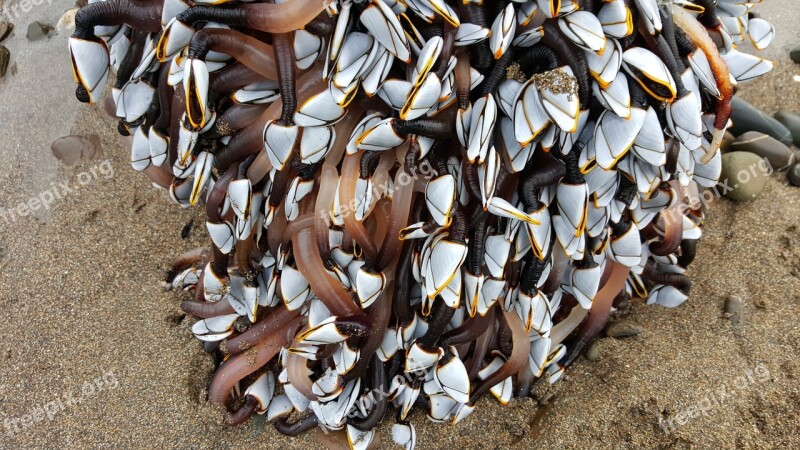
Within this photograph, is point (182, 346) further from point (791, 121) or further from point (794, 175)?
point (791, 121)

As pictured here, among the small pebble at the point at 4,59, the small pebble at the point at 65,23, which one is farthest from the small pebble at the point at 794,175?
the small pebble at the point at 4,59

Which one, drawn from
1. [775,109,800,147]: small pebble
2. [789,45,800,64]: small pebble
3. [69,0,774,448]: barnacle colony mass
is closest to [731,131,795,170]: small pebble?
[775,109,800,147]: small pebble

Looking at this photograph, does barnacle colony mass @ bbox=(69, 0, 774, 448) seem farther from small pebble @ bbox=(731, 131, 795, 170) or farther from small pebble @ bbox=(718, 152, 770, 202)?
small pebble @ bbox=(731, 131, 795, 170)

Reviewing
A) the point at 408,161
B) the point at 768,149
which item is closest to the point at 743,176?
the point at 768,149

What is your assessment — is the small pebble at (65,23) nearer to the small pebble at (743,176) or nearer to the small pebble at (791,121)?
the small pebble at (743,176)

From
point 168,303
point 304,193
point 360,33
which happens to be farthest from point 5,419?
point 360,33
